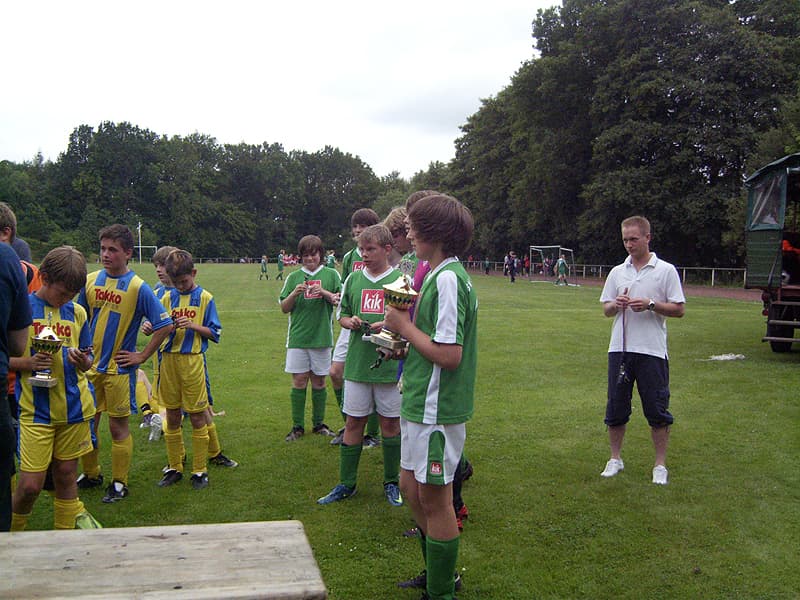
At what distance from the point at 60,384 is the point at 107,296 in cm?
114

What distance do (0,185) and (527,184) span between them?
225ft

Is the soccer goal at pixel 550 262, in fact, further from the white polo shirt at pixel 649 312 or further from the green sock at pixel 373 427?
the white polo shirt at pixel 649 312

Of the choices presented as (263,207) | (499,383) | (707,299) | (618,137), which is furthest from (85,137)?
(499,383)

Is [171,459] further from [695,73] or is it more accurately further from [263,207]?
[263,207]

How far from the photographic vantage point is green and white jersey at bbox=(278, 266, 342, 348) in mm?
6559

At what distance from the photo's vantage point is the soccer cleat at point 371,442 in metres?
6.61

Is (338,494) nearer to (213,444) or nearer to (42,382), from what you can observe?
(213,444)

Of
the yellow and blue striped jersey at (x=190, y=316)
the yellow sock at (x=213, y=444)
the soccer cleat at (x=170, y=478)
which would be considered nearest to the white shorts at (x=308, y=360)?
the yellow sock at (x=213, y=444)

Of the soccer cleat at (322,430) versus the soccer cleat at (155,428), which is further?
the soccer cleat at (322,430)

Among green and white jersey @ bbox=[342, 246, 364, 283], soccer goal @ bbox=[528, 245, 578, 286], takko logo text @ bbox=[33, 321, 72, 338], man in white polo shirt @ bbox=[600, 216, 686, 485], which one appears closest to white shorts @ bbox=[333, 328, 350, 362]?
green and white jersey @ bbox=[342, 246, 364, 283]

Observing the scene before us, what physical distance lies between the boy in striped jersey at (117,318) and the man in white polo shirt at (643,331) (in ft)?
11.6

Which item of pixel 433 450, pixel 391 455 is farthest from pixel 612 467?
pixel 433 450

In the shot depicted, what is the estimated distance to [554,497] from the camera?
204 inches

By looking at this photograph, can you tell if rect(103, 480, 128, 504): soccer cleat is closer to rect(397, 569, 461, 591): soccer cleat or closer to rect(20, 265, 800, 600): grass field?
rect(20, 265, 800, 600): grass field
